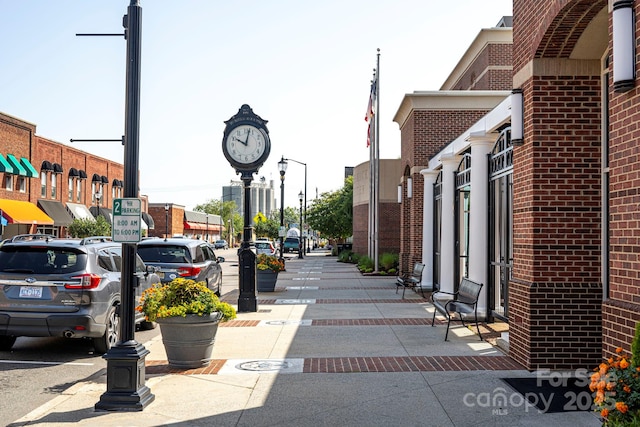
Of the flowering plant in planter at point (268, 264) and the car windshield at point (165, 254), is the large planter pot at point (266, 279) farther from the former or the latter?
the car windshield at point (165, 254)

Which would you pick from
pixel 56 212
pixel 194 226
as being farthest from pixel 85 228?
pixel 194 226

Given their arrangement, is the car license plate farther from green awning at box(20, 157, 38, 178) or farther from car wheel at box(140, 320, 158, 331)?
green awning at box(20, 157, 38, 178)

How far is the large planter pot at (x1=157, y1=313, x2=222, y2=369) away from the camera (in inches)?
347

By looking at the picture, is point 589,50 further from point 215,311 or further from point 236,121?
point 236,121

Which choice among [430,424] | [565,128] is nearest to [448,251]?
[565,128]

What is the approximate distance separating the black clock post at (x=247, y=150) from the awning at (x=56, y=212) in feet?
99.7

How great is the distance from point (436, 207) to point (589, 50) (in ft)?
41.1

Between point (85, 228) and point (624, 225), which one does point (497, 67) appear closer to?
point (624, 225)

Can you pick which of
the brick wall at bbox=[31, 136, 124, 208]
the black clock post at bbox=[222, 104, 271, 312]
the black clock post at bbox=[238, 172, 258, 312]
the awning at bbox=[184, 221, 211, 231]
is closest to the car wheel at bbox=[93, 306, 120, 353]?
the black clock post at bbox=[238, 172, 258, 312]

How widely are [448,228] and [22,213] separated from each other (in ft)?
93.7

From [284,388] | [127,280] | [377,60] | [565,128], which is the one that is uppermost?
[377,60]

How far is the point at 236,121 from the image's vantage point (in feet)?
51.5

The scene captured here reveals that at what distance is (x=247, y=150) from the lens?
51.3 feet

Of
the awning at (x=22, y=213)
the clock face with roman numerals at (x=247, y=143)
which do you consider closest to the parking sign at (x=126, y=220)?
the clock face with roman numerals at (x=247, y=143)
